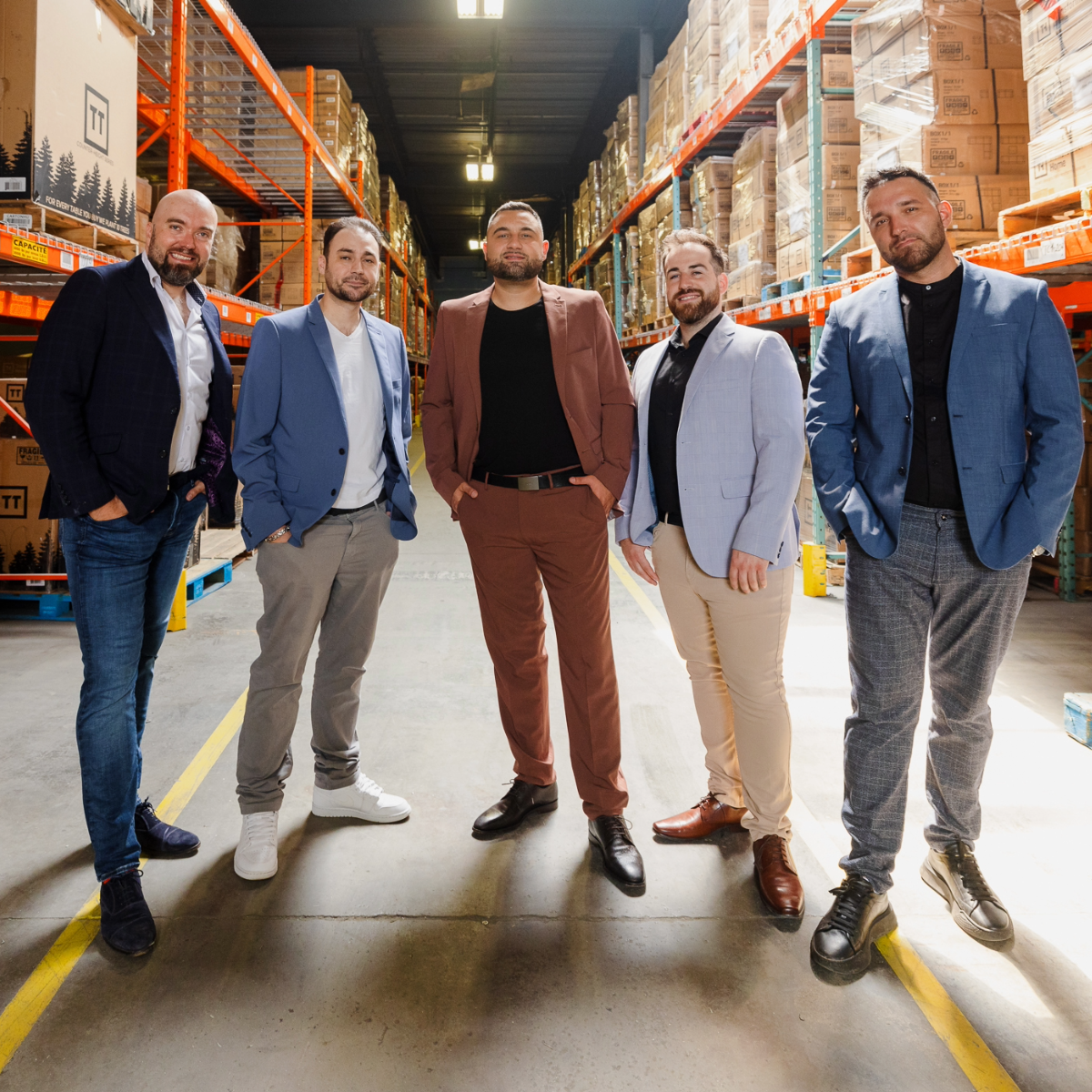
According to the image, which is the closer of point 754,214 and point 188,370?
point 188,370

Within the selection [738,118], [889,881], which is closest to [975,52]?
[738,118]

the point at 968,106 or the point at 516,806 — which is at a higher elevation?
the point at 968,106

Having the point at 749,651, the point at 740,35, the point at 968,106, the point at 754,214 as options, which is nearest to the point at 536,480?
the point at 749,651

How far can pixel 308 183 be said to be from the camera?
7781 millimetres

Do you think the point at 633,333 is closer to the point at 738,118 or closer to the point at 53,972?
the point at 738,118

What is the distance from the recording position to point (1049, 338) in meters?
2.00

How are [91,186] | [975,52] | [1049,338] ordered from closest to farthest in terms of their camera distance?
A: [1049,338] < [91,186] < [975,52]

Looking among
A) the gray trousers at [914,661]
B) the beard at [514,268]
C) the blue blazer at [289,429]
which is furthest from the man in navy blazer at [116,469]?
the gray trousers at [914,661]

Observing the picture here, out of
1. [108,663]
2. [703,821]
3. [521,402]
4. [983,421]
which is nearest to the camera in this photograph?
[983,421]

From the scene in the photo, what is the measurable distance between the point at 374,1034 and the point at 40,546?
5.13 meters

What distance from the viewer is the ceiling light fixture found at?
10.0 metres

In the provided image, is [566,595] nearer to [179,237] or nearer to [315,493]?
[315,493]

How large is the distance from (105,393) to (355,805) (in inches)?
64.3

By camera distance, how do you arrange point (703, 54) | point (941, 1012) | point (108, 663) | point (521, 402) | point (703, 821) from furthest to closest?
point (703, 54) < point (703, 821) < point (521, 402) < point (108, 663) < point (941, 1012)
